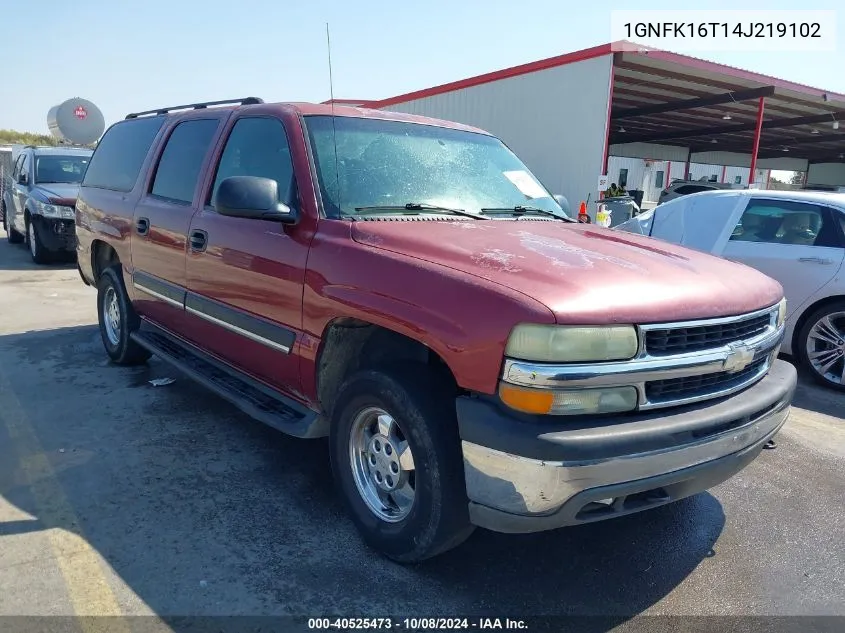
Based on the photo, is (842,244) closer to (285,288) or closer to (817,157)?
(285,288)

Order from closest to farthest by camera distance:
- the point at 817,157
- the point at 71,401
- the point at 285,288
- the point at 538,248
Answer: the point at 538,248 → the point at 285,288 → the point at 71,401 → the point at 817,157

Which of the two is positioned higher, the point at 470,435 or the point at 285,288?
the point at 285,288

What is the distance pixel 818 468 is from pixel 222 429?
387cm

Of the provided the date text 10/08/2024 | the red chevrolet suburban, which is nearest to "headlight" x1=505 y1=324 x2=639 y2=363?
the red chevrolet suburban

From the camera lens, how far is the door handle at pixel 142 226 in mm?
4570

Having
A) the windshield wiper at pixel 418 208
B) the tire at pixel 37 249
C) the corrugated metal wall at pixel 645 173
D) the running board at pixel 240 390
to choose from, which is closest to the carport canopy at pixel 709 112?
the corrugated metal wall at pixel 645 173

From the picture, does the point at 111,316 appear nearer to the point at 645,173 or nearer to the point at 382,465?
the point at 382,465

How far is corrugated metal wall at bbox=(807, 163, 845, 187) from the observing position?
130 ft

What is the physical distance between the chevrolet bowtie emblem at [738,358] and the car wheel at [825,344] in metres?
3.77

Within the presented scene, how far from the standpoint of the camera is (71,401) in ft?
15.3

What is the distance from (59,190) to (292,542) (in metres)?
10.5

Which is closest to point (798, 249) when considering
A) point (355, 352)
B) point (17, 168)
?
point (355, 352)

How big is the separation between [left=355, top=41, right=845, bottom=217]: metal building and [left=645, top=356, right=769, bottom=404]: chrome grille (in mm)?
10844

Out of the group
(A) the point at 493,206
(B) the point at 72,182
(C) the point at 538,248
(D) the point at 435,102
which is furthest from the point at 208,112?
(D) the point at 435,102
